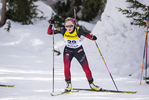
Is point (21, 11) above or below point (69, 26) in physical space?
above

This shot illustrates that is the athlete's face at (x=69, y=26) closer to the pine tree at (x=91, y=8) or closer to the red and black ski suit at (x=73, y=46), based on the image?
the red and black ski suit at (x=73, y=46)

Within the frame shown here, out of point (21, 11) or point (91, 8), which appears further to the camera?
point (91, 8)

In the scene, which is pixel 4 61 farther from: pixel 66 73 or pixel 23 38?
pixel 66 73

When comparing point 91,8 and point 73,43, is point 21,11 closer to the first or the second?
point 91,8

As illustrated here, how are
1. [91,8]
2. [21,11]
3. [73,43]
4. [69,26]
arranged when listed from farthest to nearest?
[91,8] → [21,11] → [73,43] → [69,26]

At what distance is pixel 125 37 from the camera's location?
32.4 feet

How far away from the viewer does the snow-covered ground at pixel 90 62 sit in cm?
577

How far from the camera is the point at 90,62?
32.8 ft

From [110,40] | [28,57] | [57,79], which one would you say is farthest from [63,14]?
[57,79]

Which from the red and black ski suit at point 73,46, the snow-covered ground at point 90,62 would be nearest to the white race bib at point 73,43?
the red and black ski suit at point 73,46

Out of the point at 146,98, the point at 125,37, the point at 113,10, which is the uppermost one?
the point at 113,10

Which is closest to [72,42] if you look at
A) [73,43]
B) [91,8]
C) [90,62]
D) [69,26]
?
[73,43]

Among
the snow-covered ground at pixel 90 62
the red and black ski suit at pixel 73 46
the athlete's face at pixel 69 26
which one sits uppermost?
the athlete's face at pixel 69 26

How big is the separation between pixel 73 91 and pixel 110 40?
518 cm
